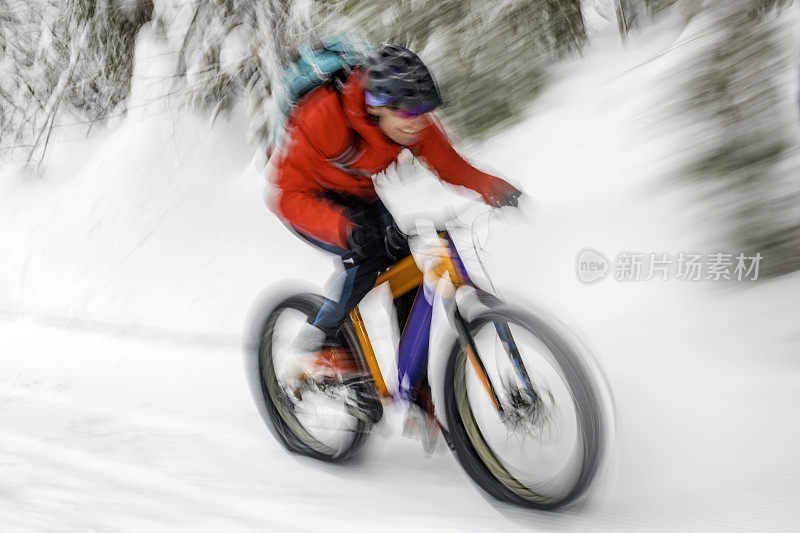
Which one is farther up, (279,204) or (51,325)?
(279,204)

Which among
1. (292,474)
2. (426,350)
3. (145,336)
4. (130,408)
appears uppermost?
(426,350)

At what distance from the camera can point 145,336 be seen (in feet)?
15.7

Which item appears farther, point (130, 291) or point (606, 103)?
point (130, 291)

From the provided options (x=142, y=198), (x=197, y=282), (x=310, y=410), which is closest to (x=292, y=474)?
(x=310, y=410)

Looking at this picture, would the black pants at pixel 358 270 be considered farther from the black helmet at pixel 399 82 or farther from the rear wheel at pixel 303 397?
the black helmet at pixel 399 82

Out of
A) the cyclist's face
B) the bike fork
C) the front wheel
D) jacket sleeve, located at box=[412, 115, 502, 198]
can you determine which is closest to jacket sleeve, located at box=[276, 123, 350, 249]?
the cyclist's face

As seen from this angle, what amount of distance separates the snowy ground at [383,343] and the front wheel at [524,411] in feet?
0.34

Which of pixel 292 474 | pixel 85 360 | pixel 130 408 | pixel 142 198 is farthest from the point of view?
pixel 142 198

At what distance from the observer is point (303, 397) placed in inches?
109

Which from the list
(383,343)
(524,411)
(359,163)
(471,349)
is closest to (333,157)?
(359,163)

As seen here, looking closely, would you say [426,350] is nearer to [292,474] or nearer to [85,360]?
[292,474]

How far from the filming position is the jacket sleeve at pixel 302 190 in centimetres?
215

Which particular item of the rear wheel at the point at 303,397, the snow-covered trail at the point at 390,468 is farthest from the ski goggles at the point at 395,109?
the snow-covered trail at the point at 390,468

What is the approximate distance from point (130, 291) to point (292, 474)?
3348mm
